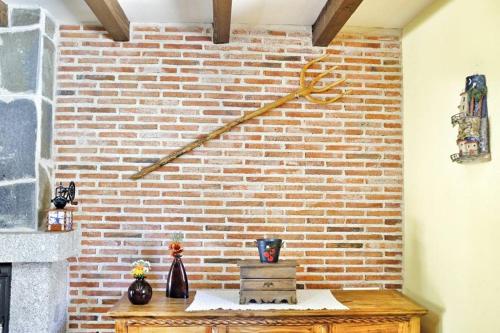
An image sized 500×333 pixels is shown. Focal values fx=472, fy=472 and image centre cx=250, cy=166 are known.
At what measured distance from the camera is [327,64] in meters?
3.31

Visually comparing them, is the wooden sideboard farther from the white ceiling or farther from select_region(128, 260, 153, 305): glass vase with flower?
the white ceiling

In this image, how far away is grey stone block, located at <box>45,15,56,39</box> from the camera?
3023 mm

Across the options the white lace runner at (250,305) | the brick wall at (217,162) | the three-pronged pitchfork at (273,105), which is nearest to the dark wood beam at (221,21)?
the brick wall at (217,162)

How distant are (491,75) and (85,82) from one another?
247 centimetres

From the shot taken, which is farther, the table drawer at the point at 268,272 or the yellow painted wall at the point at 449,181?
the table drawer at the point at 268,272

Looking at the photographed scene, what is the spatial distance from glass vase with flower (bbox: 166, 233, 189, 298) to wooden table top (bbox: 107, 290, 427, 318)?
46 millimetres

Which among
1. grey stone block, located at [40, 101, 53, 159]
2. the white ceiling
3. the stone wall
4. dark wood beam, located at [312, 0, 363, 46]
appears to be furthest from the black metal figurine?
dark wood beam, located at [312, 0, 363, 46]

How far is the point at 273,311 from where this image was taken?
2.62m

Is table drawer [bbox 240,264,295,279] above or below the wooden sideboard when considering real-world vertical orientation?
above

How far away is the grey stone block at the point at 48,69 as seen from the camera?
2.99m

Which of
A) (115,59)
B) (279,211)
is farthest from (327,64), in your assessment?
(115,59)

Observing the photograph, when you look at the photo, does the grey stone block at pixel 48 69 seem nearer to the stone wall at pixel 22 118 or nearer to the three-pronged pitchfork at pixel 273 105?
the stone wall at pixel 22 118

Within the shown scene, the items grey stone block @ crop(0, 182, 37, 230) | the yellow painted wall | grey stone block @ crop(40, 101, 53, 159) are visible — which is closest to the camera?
the yellow painted wall

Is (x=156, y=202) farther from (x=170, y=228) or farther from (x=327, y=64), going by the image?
(x=327, y=64)
